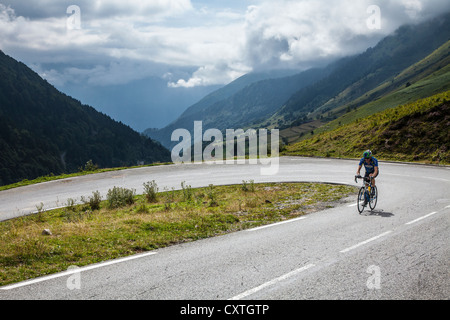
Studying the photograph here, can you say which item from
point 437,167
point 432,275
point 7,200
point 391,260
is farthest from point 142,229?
point 437,167

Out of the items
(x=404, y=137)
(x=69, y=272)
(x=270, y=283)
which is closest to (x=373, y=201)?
(x=270, y=283)

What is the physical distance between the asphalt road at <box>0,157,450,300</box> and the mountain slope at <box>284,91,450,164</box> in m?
22.5

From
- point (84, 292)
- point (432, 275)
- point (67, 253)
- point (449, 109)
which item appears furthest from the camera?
point (449, 109)

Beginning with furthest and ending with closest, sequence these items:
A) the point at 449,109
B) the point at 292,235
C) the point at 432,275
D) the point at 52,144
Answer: the point at 52,144 → the point at 449,109 → the point at 292,235 → the point at 432,275

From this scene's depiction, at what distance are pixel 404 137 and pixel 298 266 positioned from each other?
33523mm

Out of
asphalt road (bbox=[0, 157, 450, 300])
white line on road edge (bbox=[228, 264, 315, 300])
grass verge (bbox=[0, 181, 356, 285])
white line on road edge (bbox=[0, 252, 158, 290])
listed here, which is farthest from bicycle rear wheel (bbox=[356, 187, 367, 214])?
white line on road edge (bbox=[0, 252, 158, 290])

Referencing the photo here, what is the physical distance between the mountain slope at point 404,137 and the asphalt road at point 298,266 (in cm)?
2245

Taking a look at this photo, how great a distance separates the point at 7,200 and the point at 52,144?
19382 centimetres

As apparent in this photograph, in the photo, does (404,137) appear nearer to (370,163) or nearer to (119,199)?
(370,163)

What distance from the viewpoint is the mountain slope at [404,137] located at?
107 ft

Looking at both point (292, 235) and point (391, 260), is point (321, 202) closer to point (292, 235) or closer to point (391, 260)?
point (292, 235)

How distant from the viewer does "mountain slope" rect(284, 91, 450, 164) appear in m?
32.5
